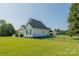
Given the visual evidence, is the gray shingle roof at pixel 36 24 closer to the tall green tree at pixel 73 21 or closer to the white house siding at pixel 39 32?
the white house siding at pixel 39 32

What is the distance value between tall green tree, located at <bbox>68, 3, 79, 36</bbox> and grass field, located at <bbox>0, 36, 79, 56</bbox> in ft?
0.44

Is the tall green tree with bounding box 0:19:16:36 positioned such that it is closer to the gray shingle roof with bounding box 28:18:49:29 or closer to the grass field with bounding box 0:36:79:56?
the grass field with bounding box 0:36:79:56

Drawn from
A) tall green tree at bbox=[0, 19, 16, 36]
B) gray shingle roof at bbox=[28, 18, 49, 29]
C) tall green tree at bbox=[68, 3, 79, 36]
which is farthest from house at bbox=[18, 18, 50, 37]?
tall green tree at bbox=[68, 3, 79, 36]

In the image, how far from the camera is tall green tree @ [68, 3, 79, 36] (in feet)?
14.9

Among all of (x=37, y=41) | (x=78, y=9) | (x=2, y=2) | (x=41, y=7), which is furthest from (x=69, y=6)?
(x=2, y=2)

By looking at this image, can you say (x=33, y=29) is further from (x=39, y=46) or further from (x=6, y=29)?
(x=6, y=29)

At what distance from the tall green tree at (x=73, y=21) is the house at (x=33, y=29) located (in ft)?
1.36

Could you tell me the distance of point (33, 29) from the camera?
15.2ft

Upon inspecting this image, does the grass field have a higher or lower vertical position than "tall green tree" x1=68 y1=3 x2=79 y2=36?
lower

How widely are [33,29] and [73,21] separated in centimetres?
74

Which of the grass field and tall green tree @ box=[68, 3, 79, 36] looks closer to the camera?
the grass field

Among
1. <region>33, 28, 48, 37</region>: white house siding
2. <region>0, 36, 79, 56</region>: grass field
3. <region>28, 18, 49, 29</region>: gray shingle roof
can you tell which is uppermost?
<region>28, 18, 49, 29</region>: gray shingle roof

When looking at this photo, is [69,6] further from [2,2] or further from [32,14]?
[2,2]

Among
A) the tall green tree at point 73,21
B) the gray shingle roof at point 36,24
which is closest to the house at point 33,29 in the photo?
the gray shingle roof at point 36,24
